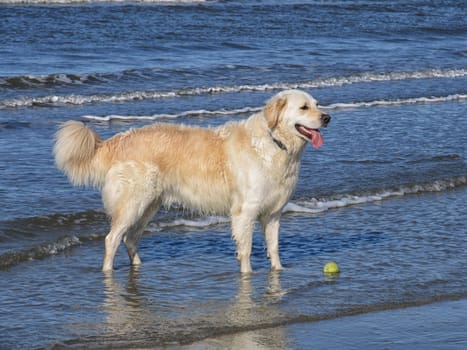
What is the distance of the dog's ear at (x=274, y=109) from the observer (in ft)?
26.7

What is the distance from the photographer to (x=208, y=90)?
17.9 metres

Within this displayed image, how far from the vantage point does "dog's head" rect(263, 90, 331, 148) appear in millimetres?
8094

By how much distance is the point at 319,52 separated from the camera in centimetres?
2300

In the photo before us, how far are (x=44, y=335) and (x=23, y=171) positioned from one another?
190 inches

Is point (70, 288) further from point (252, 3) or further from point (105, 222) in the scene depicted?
point (252, 3)

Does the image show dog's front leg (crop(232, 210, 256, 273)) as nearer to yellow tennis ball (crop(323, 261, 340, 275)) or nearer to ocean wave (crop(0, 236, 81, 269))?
yellow tennis ball (crop(323, 261, 340, 275))

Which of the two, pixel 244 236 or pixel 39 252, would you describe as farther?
pixel 39 252

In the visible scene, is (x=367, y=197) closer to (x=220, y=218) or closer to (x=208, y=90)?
(x=220, y=218)

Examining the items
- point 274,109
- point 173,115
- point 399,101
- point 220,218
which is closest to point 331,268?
point 274,109

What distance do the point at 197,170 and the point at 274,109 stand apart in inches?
34.0

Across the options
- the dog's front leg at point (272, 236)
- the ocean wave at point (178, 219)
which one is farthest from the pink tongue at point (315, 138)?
the ocean wave at point (178, 219)

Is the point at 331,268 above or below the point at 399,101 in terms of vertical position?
above

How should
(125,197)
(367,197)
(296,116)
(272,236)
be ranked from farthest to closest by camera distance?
(367,197) < (272,236) < (125,197) < (296,116)

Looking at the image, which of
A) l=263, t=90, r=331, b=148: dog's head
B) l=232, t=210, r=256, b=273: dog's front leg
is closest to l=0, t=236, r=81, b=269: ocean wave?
l=232, t=210, r=256, b=273: dog's front leg
